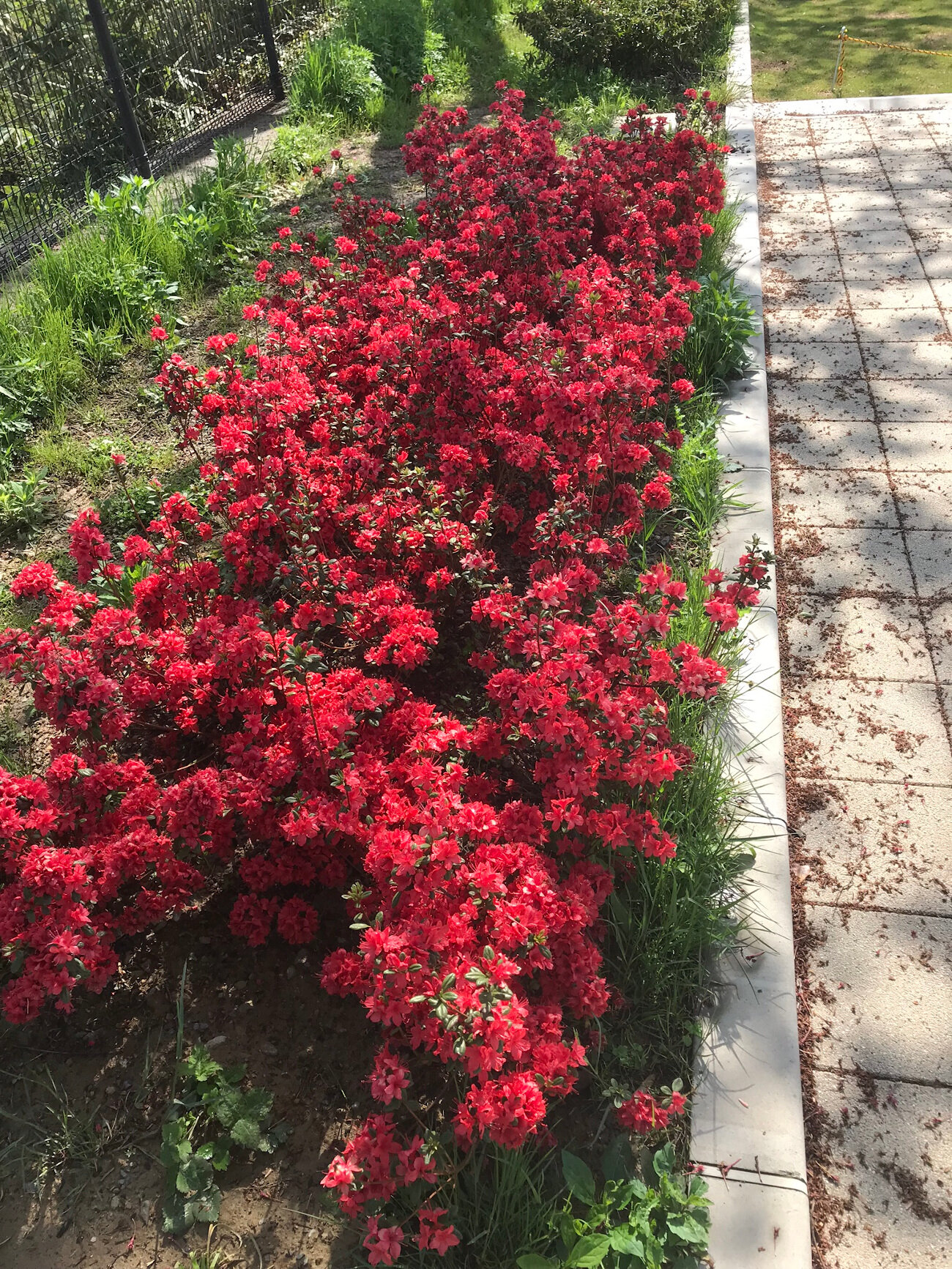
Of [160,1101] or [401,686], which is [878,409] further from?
[160,1101]

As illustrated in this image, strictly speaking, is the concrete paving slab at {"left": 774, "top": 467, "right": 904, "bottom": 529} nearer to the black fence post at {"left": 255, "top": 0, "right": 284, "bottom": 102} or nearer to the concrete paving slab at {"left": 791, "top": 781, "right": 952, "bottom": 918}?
the concrete paving slab at {"left": 791, "top": 781, "right": 952, "bottom": 918}

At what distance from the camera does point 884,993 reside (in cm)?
219

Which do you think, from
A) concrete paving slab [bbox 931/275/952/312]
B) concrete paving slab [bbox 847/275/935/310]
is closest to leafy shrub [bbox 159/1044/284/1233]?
concrete paving slab [bbox 847/275/935/310]

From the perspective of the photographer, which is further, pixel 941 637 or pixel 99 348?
pixel 99 348

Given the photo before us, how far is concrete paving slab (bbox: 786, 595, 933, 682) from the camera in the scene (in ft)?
9.72

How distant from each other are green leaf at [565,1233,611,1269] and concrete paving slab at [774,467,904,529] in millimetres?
2623

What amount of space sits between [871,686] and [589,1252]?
1907 millimetres

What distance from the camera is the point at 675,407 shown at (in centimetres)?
374

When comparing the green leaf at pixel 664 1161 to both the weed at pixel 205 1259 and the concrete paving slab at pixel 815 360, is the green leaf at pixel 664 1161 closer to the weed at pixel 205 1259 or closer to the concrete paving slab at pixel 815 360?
the weed at pixel 205 1259

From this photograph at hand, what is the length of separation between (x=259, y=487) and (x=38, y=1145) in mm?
1847

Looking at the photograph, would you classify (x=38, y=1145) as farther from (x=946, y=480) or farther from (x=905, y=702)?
(x=946, y=480)

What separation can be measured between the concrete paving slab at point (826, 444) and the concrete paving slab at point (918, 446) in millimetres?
32

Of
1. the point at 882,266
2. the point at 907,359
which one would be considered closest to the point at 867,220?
the point at 882,266

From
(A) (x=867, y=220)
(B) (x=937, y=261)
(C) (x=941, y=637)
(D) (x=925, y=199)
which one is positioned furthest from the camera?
(D) (x=925, y=199)
